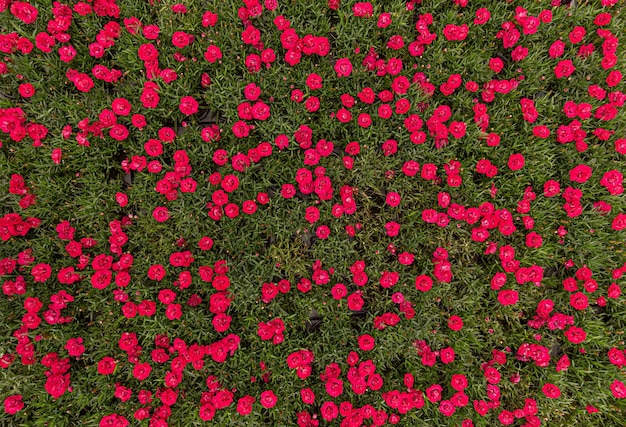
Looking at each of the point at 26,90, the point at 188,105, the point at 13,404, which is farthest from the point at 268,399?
the point at 26,90

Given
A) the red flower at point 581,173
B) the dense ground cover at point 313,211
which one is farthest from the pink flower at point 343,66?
the red flower at point 581,173

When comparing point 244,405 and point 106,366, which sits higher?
point 244,405

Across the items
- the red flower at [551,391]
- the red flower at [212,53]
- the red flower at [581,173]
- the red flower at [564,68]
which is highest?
the red flower at [564,68]

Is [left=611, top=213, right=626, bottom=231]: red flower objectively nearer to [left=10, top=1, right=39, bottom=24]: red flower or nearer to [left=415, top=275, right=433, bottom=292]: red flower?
[left=415, top=275, right=433, bottom=292]: red flower

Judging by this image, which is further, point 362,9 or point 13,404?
point 362,9

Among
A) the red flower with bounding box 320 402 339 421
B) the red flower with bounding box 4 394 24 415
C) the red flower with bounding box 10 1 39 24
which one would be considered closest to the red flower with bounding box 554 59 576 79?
the red flower with bounding box 320 402 339 421

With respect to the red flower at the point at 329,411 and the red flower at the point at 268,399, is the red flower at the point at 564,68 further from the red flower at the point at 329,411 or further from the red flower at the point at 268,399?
the red flower at the point at 268,399

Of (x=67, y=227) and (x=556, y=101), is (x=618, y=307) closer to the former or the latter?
(x=556, y=101)

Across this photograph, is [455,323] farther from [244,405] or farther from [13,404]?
[13,404]

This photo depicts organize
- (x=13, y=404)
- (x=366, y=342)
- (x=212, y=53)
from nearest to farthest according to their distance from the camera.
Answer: (x=13, y=404)
(x=212, y=53)
(x=366, y=342)
